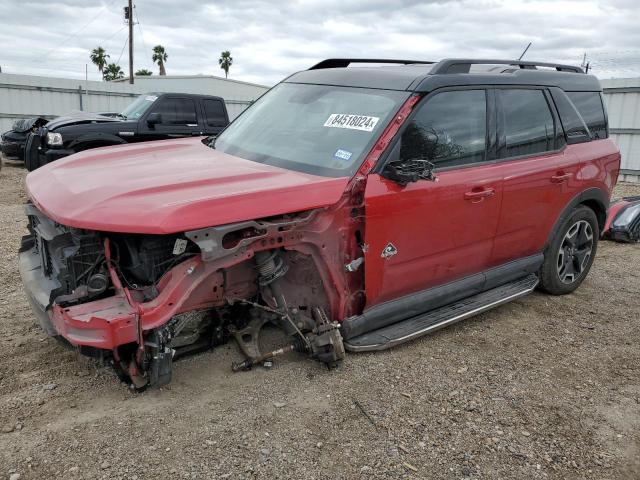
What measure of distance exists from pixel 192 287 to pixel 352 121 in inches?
61.0

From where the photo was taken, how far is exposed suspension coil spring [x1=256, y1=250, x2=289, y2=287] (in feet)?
10.2

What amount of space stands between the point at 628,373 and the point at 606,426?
2.69 ft

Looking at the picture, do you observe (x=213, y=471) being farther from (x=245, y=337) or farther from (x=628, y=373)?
(x=628, y=373)

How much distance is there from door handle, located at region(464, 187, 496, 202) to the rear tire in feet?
3.99

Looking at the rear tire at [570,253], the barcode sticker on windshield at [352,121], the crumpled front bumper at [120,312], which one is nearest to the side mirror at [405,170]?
the barcode sticker on windshield at [352,121]

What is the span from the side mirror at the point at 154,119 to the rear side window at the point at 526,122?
7937mm

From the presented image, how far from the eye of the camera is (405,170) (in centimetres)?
324

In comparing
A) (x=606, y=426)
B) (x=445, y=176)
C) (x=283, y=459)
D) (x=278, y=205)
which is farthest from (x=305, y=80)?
(x=606, y=426)

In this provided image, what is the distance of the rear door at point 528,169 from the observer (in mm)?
4047

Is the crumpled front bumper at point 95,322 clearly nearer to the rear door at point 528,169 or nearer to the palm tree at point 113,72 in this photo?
the rear door at point 528,169

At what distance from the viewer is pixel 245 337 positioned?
356 centimetres

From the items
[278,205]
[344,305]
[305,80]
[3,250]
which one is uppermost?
[305,80]

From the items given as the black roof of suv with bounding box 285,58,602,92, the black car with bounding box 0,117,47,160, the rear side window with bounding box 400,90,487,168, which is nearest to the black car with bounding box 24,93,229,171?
the black car with bounding box 0,117,47,160

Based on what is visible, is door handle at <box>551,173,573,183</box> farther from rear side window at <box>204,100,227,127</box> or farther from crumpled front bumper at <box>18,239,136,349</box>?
rear side window at <box>204,100,227,127</box>
